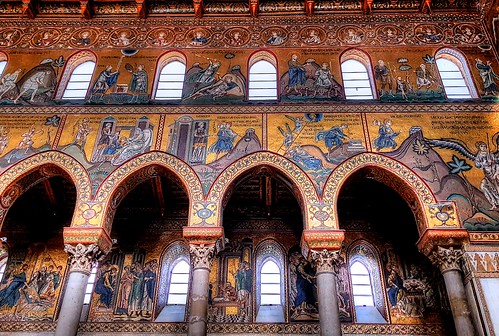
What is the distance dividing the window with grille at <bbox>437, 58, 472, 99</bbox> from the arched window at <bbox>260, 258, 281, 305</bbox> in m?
6.58

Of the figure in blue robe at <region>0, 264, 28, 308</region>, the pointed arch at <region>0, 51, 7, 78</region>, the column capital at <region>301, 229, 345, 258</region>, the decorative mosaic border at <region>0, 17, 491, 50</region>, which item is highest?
the decorative mosaic border at <region>0, 17, 491, 50</region>

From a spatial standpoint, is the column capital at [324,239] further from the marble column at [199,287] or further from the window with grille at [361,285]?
the window with grille at [361,285]

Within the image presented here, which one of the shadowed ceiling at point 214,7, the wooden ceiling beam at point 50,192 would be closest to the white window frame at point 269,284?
the wooden ceiling beam at point 50,192

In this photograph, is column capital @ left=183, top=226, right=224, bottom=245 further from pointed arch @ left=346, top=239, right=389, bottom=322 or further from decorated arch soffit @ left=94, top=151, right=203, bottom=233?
pointed arch @ left=346, top=239, right=389, bottom=322

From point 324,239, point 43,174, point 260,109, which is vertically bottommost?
point 324,239

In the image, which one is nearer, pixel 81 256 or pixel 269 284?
pixel 81 256

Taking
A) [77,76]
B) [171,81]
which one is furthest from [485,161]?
[77,76]

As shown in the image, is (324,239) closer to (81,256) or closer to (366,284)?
(366,284)

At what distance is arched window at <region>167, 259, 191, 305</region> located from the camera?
1256cm

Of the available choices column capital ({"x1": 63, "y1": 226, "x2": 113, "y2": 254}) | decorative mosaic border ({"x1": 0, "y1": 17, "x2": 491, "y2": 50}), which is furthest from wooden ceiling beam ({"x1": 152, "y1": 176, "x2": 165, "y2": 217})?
decorative mosaic border ({"x1": 0, "y1": 17, "x2": 491, "y2": 50})

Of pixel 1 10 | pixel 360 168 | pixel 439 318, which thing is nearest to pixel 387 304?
pixel 439 318

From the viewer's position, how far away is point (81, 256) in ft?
32.9

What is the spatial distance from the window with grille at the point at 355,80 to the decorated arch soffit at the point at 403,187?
222 centimetres

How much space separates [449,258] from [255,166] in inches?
183
